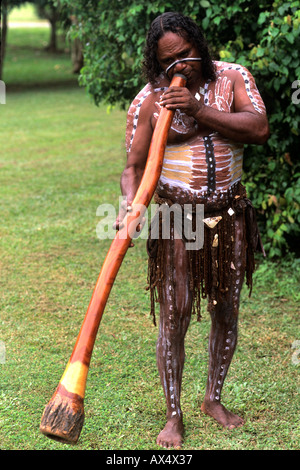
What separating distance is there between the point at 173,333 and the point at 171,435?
52 centimetres

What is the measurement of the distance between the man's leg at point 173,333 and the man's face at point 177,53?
0.79m

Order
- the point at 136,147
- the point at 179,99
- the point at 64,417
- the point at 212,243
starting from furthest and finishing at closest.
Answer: the point at 212,243
the point at 136,147
the point at 179,99
the point at 64,417

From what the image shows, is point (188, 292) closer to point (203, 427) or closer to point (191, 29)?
point (203, 427)

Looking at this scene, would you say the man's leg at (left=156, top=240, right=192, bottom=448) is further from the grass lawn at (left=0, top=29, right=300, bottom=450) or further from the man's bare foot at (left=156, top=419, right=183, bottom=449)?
the grass lawn at (left=0, top=29, right=300, bottom=450)

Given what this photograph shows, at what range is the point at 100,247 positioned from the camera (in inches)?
249

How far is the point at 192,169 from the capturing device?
2893 mm

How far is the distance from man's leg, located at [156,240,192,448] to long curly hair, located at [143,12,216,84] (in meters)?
0.79

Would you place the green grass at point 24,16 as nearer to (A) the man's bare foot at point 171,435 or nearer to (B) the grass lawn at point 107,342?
(B) the grass lawn at point 107,342

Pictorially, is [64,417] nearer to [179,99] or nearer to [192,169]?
[192,169]

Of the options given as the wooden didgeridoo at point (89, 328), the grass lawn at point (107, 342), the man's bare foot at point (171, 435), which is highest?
the wooden didgeridoo at point (89, 328)

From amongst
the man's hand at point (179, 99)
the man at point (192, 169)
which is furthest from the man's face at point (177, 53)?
the man's hand at point (179, 99)

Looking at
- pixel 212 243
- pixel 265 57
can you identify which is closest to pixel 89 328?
pixel 212 243

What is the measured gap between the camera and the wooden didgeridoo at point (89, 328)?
242 cm

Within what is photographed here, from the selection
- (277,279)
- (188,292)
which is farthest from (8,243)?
(188,292)
